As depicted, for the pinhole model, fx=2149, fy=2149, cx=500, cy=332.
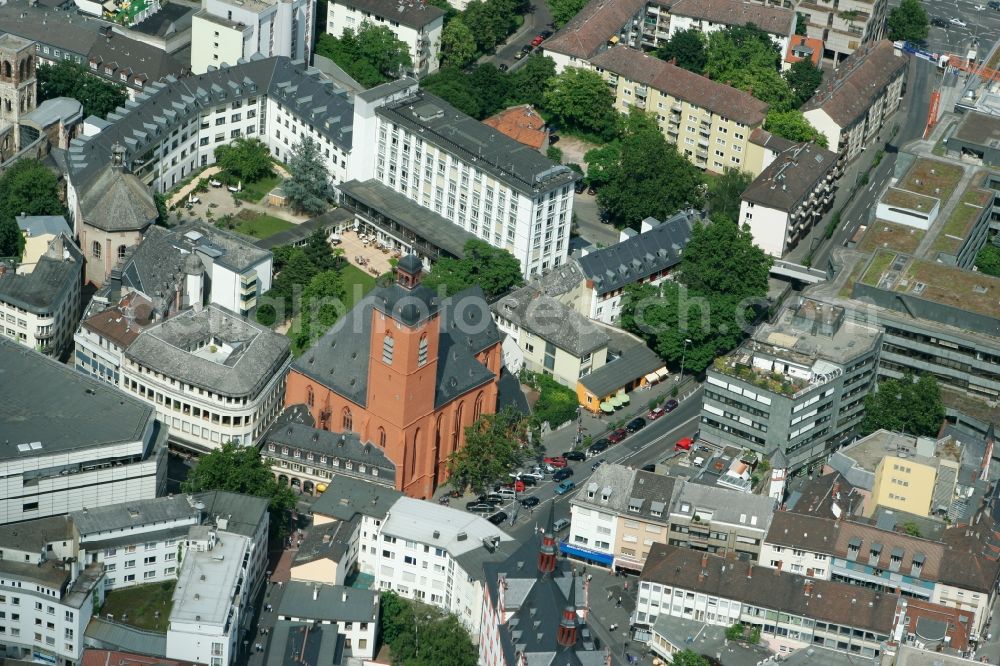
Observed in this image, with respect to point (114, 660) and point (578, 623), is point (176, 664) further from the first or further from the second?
point (578, 623)

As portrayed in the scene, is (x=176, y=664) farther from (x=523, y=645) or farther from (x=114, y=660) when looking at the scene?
(x=523, y=645)

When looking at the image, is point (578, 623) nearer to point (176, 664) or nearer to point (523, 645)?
Answer: point (523, 645)

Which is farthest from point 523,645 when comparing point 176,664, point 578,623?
point 176,664

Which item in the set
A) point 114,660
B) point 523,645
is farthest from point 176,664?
point 523,645

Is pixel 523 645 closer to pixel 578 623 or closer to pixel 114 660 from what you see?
pixel 578 623
